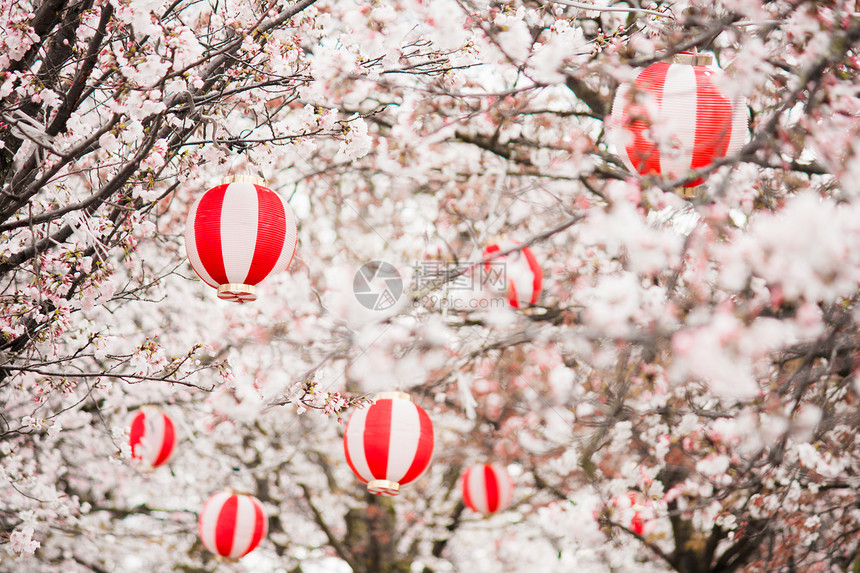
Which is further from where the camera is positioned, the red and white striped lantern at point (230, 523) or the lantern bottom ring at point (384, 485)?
the red and white striped lantern at point (230, 523)

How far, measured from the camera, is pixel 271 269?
3254 mm

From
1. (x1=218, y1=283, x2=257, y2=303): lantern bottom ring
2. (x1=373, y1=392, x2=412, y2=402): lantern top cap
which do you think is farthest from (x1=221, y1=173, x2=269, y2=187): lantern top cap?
(x1=373, y1=392, x2=412, y2=402): lantern top cap

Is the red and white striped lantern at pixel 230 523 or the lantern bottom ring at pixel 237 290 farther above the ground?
the lantern bottom ring at pixel 237 290

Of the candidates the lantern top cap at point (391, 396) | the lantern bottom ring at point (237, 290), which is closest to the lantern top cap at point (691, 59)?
the lantern bottom ring at point (237, 290)

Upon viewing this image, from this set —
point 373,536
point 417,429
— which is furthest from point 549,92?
point 373,536

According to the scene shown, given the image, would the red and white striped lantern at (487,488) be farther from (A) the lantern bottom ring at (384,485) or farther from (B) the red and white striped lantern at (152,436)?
(B) the red and white striped lantern at (152,436)

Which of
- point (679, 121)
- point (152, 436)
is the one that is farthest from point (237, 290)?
point (152, 436)

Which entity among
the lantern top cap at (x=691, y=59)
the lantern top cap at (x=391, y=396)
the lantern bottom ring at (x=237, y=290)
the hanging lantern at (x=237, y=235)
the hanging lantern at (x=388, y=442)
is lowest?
the hanging lantern at (x=388, y=442)

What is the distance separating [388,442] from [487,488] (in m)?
2.72

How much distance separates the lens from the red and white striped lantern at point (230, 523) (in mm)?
5492

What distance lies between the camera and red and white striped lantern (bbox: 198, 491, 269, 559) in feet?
18.0

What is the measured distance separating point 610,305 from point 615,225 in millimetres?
303

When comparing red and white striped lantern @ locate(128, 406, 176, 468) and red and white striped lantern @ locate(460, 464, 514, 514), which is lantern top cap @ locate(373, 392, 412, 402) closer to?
red and white striped lantern @ locate(460, 464, 514, 514)

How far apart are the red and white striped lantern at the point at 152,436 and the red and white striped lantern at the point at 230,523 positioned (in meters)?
→ 0.90
